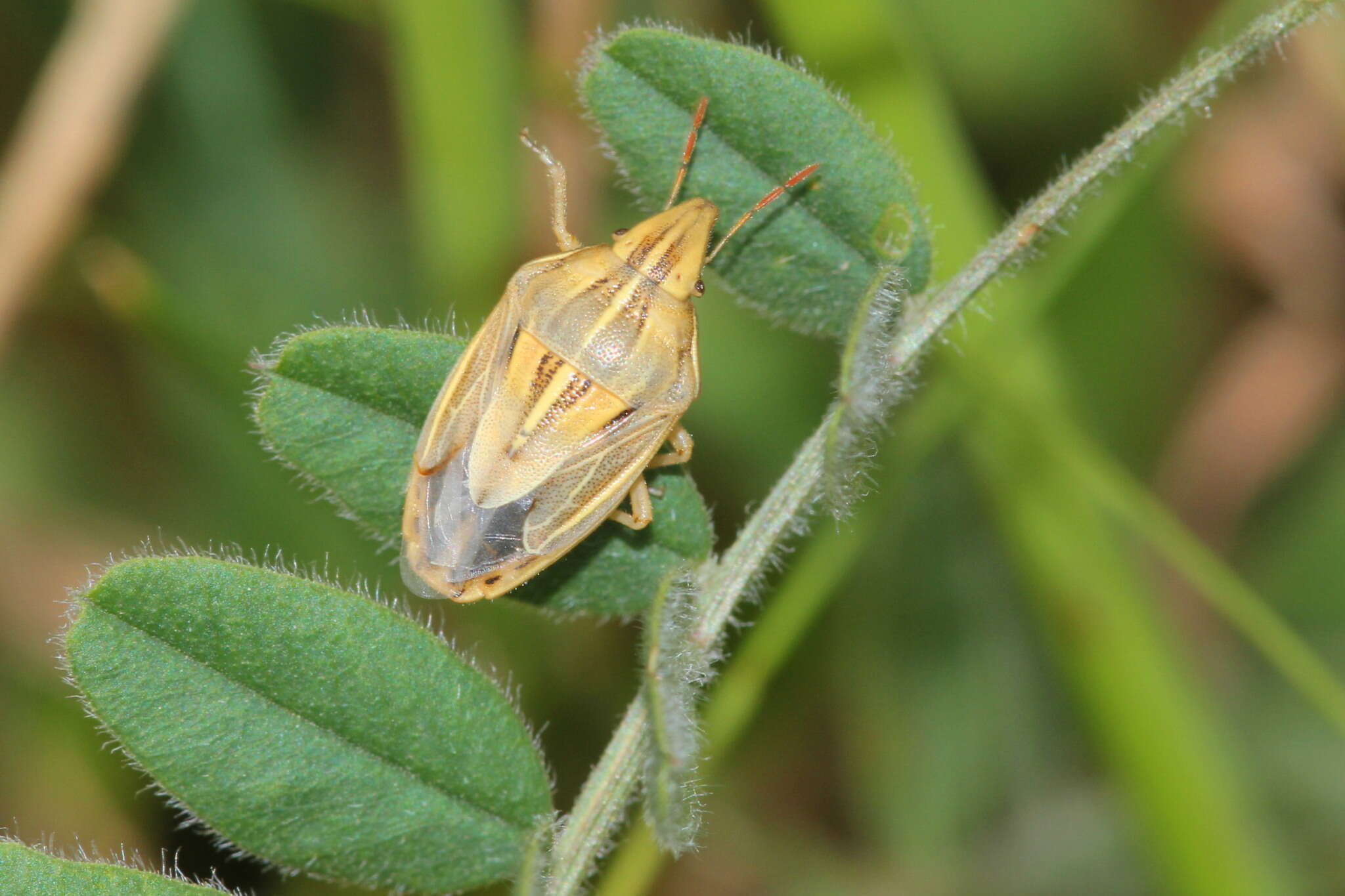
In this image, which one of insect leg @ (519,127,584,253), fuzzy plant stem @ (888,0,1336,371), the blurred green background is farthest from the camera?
the blurred green background

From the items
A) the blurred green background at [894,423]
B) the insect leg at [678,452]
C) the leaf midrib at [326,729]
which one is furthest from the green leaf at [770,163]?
the leaf midrib at [326,729]

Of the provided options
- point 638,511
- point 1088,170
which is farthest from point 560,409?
point 1088,170

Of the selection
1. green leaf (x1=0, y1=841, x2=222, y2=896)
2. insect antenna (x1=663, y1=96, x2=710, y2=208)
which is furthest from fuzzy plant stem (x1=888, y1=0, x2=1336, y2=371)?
green leaf (x1=0, y1=841, x2=222, y2=896)

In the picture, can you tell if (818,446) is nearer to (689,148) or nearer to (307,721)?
(689,148)

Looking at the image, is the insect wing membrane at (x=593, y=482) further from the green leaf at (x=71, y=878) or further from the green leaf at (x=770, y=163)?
the green leaf at (x=71, y=878)

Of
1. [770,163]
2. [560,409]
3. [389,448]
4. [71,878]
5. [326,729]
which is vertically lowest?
[71,878]

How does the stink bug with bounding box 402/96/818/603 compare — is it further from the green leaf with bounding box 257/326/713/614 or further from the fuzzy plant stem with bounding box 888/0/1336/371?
the fuzzy plant stem with bounding box 888/0/1336/371
